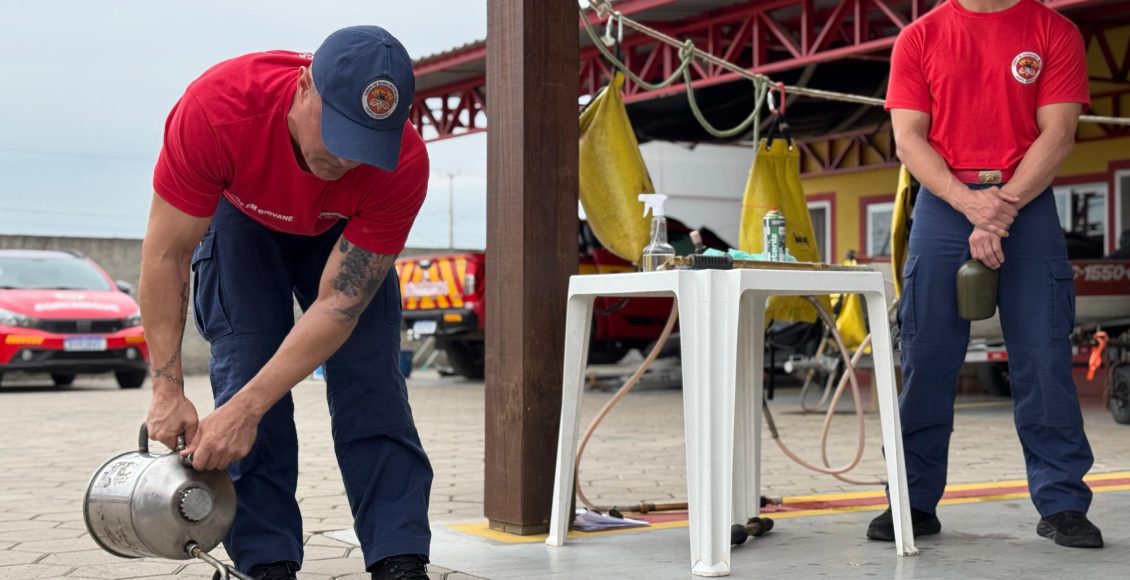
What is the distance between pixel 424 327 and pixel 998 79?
10254 millimetres

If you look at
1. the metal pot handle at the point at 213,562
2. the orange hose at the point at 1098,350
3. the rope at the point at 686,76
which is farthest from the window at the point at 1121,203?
the metal pot handle at the point at 213,562

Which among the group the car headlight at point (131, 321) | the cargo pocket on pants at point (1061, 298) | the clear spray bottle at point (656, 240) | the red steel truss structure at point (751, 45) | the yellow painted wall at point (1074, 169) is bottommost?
the car headlight at point (131, 321)

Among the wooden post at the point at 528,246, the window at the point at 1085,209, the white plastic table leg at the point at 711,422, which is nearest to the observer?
the white plastic table leg at the point at 711,422

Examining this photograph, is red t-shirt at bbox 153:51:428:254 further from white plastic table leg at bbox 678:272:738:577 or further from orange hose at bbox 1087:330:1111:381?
orange hose at bbox 1087:330:1111:381

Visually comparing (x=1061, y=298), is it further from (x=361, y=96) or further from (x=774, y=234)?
(x=361, y=96)

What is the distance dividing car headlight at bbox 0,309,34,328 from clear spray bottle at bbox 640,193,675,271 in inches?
408

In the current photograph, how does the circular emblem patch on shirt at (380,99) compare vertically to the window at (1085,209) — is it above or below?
below

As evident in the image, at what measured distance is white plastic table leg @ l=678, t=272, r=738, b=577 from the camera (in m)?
3.57

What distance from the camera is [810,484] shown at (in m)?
5.94

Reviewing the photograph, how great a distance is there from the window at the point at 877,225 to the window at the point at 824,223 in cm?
78

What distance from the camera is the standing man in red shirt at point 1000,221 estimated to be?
4.07 m

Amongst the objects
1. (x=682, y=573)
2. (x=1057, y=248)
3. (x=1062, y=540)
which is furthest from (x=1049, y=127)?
(x=682, y=573)

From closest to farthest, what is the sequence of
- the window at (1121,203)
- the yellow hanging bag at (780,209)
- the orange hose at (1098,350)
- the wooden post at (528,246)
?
the wooden post at (528,246)
the yellow hanging bag at (780,209)
the orange hose at (1098,350)
the window at (1121,203)

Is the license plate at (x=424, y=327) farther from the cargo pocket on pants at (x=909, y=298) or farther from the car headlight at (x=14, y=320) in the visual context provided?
the cargo pocket on pants at (x=909, y=298)
